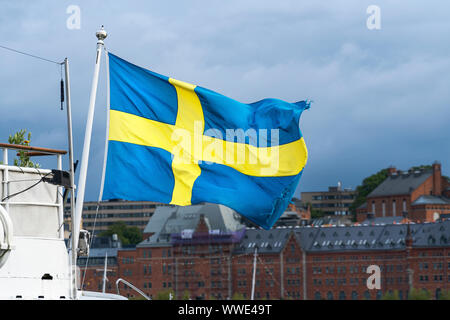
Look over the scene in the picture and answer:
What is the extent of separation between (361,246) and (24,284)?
149100mm

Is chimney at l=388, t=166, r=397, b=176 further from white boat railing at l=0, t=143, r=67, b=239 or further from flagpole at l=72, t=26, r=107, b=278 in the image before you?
flagpole at l=72, t=26, r=107, b=278

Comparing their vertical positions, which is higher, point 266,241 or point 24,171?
point 266,241

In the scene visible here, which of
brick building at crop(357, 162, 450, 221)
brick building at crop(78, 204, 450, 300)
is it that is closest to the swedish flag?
brick building at crop(78, 204, 450, 300)

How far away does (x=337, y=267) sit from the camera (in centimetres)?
16325

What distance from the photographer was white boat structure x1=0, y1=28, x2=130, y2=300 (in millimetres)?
13859

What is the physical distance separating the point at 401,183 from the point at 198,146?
576 feet

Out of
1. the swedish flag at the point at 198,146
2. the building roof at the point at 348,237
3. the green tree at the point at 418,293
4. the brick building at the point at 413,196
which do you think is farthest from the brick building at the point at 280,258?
the swedish flag at the point at 198,146

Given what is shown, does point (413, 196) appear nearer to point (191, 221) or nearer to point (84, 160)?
point (191, 221)

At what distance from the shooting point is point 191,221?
577 feet

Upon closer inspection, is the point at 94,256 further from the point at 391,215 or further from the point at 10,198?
the point at 10,198

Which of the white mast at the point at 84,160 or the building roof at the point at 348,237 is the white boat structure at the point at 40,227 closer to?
the white mast at the point at 84,160

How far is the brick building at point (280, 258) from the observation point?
15725cm

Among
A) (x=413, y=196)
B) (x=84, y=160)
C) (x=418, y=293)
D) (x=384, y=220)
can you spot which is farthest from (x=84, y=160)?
(x=413, y=196)
